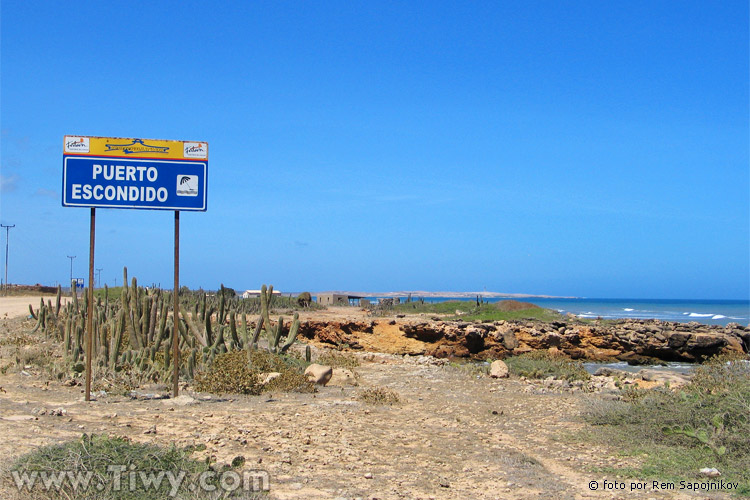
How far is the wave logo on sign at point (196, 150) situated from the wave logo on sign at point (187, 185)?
0.33m

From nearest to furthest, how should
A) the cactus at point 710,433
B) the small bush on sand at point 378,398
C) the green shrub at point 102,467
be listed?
the green shrub at point 102,467, the cactus at point 710,433, the small bush on sand at point 378,398

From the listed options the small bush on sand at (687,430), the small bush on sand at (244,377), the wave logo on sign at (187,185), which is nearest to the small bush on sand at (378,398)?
the small bush on sand at (244,377)

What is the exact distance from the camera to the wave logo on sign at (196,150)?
32.2 ft

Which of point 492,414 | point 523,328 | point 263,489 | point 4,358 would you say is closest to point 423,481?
point 263,489

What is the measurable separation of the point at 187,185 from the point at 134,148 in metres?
0.94

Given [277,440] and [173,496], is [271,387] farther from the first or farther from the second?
[173,496]

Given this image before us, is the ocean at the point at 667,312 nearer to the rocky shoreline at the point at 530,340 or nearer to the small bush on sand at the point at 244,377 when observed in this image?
the rocky shoreline at the point at 530,340

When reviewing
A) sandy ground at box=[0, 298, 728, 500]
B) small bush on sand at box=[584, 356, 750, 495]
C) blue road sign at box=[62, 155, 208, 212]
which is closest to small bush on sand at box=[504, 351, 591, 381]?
sandy ground at box=[0, 298, 728, 500]

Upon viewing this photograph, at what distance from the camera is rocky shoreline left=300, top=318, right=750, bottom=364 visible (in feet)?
76.6

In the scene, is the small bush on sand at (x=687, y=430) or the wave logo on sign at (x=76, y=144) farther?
the wave logo on sign at (x=76, y=144)

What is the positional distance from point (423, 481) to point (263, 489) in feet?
5.11

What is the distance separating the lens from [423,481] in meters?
6.23

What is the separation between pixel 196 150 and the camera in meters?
9.85

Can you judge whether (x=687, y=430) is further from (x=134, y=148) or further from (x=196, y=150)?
(x=134, y=148)
